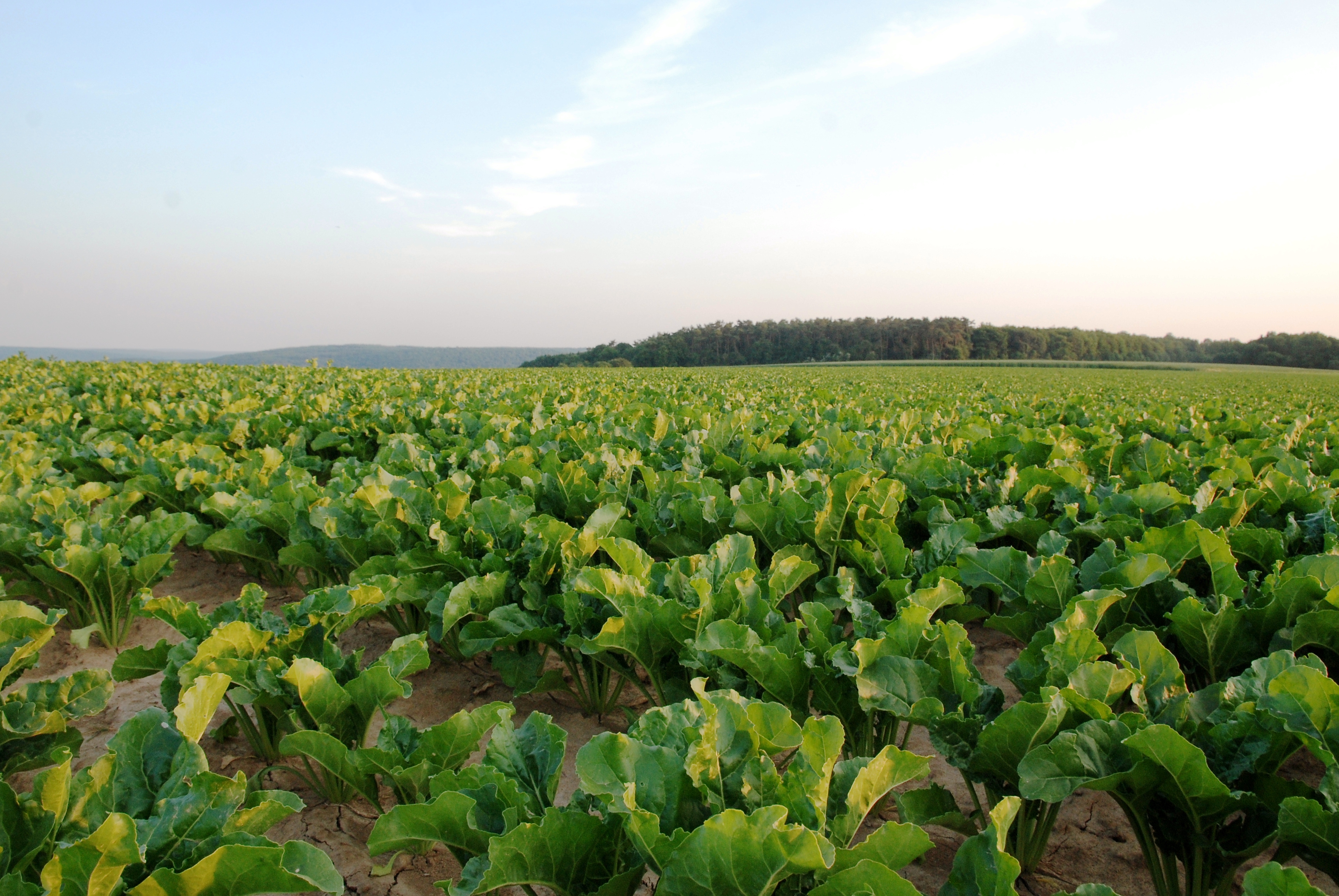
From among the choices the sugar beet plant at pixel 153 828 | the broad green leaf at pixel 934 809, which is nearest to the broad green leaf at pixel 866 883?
the broad green leaf at pixel 934 809

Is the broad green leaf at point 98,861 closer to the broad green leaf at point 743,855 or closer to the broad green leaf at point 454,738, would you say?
the broad green leaf at point 454,738

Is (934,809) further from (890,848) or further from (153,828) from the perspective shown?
(153,828)

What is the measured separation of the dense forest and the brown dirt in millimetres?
81773

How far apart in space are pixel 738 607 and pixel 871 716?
0.52 m

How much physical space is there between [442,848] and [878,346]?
96810 millimetres

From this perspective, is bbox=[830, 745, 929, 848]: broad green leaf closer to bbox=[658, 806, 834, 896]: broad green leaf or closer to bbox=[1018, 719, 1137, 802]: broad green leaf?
bbox=[658, 806, 834, 896]: broad green leaf

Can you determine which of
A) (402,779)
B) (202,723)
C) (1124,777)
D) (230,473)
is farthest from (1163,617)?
(230,473)

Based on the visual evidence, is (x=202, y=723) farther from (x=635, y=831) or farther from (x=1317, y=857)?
(x=1317, y=857)

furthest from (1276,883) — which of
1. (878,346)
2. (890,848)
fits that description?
(878,346)

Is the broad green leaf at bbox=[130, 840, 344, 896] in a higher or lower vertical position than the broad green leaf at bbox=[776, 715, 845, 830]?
lower

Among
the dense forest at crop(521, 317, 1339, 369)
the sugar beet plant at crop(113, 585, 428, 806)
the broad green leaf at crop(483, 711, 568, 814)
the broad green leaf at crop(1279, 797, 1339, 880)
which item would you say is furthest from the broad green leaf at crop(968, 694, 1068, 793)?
the dense forest at crop(521, 317, 1339, 369)

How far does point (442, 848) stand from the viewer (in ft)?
6.60

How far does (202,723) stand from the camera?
5.52ft

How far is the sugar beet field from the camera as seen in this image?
4.42 feet
